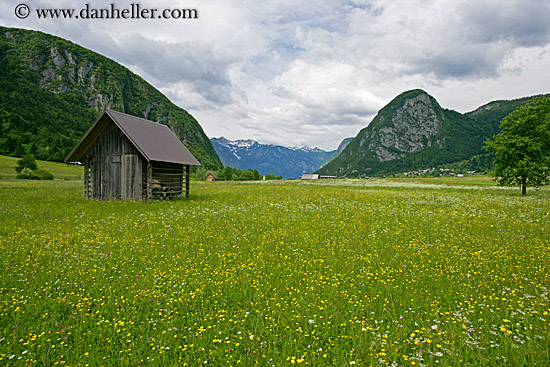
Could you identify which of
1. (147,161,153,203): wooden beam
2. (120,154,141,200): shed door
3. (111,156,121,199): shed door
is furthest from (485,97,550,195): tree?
(111,156,121,199): shed door

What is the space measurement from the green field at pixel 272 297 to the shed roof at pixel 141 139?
508 inches

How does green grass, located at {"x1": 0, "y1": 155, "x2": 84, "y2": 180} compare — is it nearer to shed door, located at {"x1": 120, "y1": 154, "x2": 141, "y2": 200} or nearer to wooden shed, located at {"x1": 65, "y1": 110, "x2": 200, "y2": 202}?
wooden shed, located at {"x1": 65, "y1": 110, "x2": 200, "y2": 202}

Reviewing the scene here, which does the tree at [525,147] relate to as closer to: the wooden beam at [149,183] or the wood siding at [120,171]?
the wood siding at [120,171]

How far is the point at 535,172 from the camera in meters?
32.3

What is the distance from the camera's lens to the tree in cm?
3247

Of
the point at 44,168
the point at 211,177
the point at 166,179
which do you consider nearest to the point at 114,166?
the point at 166,179

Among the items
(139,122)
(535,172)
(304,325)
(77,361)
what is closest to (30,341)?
(77,361)

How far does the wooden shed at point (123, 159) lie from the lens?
2530cm

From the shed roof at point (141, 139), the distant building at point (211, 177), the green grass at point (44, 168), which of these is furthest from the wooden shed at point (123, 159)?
the distant building at point (211, 177)

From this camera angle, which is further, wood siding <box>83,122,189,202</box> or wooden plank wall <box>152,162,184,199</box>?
wooden plank wall <box>152,162,184,199</box>

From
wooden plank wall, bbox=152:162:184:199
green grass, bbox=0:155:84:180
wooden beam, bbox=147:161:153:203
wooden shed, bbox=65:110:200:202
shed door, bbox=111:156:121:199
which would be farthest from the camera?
green grass, bbox=0:155:84:180

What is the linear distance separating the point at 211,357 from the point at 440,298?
533 cm

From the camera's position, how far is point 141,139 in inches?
1011

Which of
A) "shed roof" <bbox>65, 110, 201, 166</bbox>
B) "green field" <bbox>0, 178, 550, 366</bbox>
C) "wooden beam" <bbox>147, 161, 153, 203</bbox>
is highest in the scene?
"shed roof" <bbox>65, 110, 201, 166</bbox>
